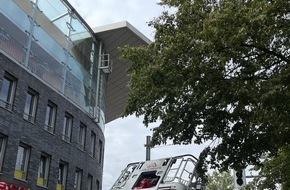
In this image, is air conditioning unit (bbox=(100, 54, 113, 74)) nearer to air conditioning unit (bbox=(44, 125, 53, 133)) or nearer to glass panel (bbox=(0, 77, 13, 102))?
air conditioning unit (bbox=(44, 125, 53, 133))

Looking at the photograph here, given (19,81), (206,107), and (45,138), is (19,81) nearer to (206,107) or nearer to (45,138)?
(45,138)

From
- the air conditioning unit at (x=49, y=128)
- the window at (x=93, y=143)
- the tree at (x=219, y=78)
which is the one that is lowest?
the tree at (x=219, y=78)

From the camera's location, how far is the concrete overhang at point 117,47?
28500 millimetres

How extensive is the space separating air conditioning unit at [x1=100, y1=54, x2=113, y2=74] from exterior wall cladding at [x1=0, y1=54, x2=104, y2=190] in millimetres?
4193

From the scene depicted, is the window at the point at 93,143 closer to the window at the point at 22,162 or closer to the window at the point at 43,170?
the window at the point at 43,170

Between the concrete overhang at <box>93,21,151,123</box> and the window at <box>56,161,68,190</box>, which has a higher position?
the concrete overhang at <box>93,21,151,123</box>

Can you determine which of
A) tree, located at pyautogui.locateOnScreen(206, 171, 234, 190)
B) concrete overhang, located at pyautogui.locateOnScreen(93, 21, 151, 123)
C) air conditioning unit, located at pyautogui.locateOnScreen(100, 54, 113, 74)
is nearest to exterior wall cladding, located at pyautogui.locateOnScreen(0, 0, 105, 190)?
air conditioning unit, located at pyautogui.locateOnScreen(100, 54, 113, 74)

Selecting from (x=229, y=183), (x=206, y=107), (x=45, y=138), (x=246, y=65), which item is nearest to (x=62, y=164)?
(x=45, y=138)

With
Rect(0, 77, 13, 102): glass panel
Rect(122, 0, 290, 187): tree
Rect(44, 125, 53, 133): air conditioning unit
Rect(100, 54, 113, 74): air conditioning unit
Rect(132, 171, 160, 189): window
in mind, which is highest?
Rect(100, 54, 113, 74): air conditioning unit

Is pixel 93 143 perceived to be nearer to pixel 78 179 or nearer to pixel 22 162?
pixel 78 179

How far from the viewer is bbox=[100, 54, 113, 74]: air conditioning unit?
96.0 feet

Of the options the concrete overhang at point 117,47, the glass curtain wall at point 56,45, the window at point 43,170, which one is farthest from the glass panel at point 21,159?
the concrete overhang at point 117,47

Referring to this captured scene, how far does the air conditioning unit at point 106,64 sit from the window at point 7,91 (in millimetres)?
10227

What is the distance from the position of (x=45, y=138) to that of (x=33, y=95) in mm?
2160
